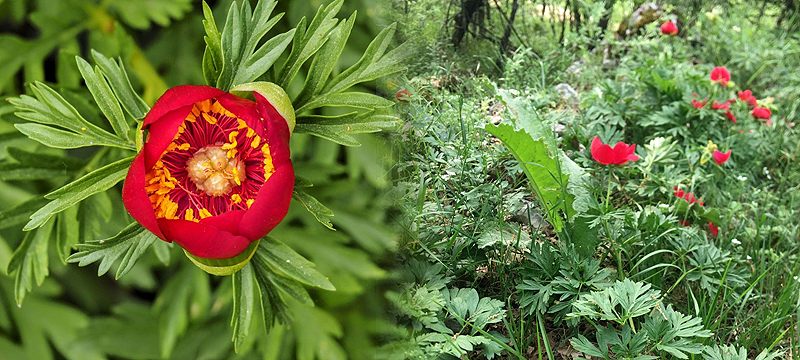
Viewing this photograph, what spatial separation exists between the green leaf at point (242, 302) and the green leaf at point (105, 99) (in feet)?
0.31

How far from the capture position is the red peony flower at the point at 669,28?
3.16 feet

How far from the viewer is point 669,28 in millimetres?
983

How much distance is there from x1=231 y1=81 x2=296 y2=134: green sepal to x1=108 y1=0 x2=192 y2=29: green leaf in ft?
1.74

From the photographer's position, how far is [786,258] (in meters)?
0.90

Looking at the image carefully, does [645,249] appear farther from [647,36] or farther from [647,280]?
[647,36]

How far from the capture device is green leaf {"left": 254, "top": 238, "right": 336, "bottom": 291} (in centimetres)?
43

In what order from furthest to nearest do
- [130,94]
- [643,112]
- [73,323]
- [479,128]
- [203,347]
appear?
[73,323], [203,347], [643,112], [479,128], [130,94]

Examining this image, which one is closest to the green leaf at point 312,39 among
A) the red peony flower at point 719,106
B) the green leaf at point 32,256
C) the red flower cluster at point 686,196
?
the green leaf at point 32,256

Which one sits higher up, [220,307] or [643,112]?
[643,112]

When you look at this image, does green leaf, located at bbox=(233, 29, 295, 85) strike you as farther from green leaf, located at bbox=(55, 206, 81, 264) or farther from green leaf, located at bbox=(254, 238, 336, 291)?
green leaf, located at bbox=(55, 206, 81, 264)

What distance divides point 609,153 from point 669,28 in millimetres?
376

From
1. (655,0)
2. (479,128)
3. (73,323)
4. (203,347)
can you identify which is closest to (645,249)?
(479,128)

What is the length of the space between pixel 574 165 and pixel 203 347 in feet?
1.75

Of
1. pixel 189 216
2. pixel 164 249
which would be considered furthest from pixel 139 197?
pixel 164 249
